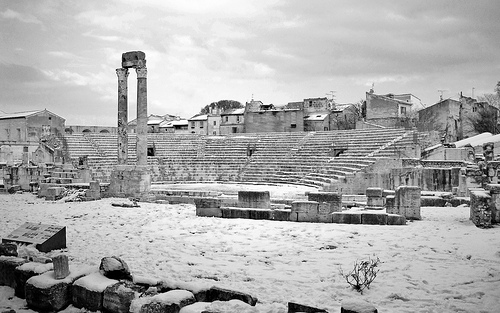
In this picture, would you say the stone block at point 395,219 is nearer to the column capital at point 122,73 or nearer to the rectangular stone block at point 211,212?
the rectangular stone block at point 211,212

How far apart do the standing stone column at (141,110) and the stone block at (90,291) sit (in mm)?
12638

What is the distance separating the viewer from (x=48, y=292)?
4891 mm

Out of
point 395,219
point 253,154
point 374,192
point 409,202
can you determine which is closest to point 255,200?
point 374,192

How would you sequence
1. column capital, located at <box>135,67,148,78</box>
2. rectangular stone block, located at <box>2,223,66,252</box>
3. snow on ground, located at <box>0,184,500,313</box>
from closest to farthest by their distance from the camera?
snow on ground, located at <box>0,184,500,313</box>
rectangular stone block, located at <box>2,223,66,252</box>
column capital, located at <box>135,67,148,78</box>

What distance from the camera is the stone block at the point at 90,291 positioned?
15.6 feet

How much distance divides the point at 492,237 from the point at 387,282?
3623 mm

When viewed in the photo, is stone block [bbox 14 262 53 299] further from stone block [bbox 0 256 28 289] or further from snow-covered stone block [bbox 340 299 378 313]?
snow-covered stone block [bbox 340 299 378 313]

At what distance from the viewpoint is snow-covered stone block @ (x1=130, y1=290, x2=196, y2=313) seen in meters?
4.21

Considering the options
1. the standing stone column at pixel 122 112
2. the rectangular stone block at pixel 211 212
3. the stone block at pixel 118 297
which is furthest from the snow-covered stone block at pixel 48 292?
the standing stone column at pixel 122 112

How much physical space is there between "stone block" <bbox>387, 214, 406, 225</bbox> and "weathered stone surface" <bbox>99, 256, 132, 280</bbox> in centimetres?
677

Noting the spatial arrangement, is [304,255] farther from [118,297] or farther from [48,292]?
[48,292]

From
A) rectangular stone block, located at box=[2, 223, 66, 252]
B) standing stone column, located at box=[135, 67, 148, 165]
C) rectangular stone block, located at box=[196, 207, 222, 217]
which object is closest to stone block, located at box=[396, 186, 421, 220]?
rectangular stone block, located at box=[196, 207, 222, 217]


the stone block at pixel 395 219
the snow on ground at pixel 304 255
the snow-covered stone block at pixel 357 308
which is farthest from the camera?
→ the stone block at pixel 395 219

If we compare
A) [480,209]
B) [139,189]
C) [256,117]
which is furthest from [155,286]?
[256,117]
